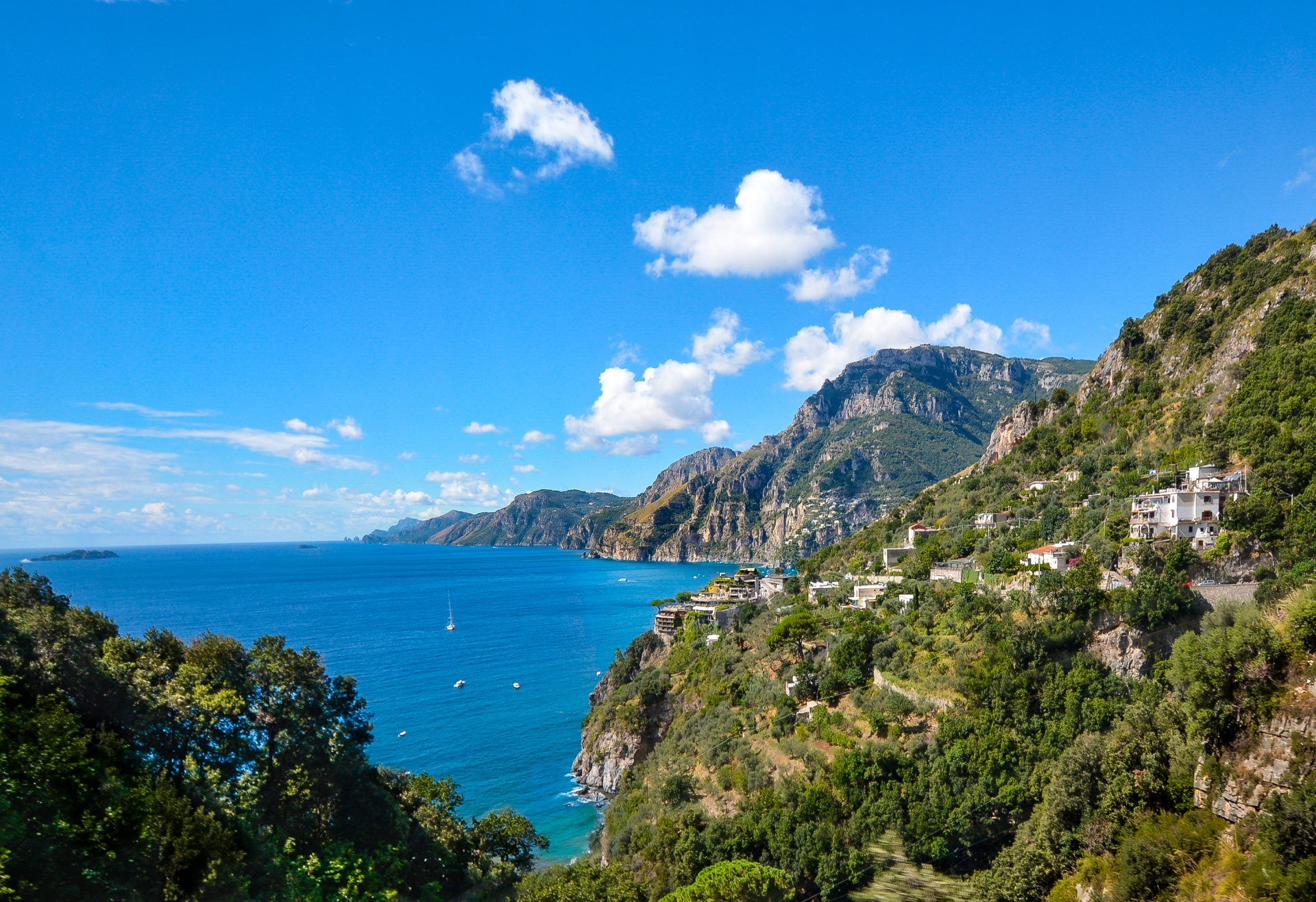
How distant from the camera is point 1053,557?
26.2 m

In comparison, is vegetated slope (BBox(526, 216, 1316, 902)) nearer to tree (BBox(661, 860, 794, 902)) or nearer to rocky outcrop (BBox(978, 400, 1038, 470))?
tree (BBox(661, 860, 794, 902))

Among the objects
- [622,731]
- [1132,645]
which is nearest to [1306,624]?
[1132,645]

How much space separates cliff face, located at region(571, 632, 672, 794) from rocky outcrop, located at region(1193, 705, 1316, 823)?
29.7 metres

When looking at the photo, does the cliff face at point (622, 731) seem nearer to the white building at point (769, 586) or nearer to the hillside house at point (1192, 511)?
the white building at point (769, 586)

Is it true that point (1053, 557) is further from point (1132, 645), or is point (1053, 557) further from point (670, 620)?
point (670, 620)

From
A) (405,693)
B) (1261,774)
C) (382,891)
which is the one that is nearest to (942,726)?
(1261,774)

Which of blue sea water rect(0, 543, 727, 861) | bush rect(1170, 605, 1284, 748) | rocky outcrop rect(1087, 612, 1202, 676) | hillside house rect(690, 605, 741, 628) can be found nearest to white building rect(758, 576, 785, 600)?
hillside house rect(690, 605, 741, 628)

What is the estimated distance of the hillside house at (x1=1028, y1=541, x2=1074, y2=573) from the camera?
25.9m

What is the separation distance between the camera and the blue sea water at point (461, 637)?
119 feet

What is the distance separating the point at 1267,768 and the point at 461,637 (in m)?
72.1

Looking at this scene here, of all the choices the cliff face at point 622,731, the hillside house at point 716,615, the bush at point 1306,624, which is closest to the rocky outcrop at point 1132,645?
the bush at point 1306,624

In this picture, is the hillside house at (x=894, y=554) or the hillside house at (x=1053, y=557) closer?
the hillside house at (x=1053, y=557)

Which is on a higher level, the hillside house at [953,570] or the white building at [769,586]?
the hillside house at [953,570]

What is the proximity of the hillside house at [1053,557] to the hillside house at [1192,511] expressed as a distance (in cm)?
245
